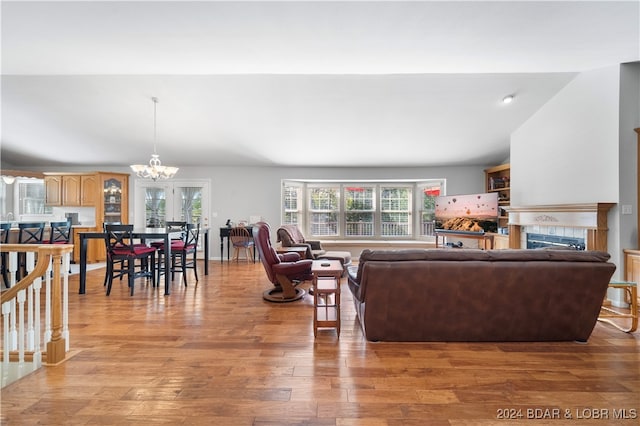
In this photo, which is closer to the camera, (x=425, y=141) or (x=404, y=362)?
(x=404, y=362)

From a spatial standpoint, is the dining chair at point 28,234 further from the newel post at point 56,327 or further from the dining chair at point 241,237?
the dining chair at point 241,237

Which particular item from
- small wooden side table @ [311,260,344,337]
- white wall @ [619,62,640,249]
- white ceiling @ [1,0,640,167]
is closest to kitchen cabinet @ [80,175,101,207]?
white ceiling @ [1,0,640,167]

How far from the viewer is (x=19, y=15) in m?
2.67

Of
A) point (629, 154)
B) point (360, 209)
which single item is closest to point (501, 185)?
point (629, 154)

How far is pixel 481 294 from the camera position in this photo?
249 cm

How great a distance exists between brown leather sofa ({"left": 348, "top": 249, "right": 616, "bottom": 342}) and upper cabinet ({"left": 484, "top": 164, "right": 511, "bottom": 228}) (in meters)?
4.14

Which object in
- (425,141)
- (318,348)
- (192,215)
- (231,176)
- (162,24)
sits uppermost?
(162,24)

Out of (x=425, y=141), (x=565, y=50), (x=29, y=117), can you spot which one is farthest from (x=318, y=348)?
(x=29, y=117)

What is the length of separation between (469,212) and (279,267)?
4251 mm

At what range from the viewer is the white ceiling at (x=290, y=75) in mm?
2691

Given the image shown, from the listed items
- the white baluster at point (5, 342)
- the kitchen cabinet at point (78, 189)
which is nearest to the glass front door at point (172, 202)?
the kitchen cabinet at point (78, 189)

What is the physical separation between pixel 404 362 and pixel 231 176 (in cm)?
594

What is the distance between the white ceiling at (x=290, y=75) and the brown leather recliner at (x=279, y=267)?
84.6 inches

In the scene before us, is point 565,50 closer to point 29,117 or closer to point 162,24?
point 162,24
